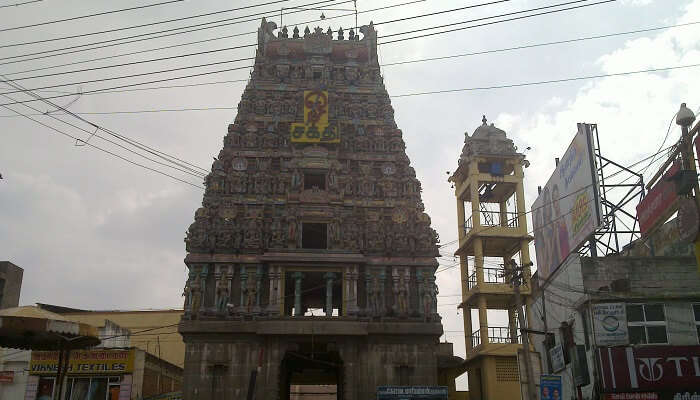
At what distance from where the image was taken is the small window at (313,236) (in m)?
41.2

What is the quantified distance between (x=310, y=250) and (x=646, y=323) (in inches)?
722

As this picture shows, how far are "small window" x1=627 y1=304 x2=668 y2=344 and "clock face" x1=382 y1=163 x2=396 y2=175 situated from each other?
1778cm

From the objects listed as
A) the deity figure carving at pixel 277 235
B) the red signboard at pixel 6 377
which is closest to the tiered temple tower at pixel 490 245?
the deity figure carving at pixel 277 235

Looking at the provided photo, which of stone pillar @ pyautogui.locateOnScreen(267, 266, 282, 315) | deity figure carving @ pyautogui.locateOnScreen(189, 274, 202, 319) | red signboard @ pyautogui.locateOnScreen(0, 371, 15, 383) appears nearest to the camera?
deity figure carving @ pyautogui.locateOnScreen(189, 274, 202, 319)

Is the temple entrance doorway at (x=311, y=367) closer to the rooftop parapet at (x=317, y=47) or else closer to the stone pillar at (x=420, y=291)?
the stone pillar at (x=420, y=291)

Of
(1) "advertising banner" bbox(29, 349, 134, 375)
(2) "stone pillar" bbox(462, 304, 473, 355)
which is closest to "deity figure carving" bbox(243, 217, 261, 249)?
(1) "advertising banner" bbox(29, 349, 134, 375)

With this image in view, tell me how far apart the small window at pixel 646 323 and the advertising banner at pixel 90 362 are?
28440 millimetres

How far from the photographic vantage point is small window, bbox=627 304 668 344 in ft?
92.1

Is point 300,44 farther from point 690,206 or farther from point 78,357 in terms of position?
point 690,206

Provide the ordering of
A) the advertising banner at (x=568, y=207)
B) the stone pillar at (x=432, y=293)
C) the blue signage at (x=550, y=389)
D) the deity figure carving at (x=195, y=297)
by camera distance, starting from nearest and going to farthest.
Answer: the blue signage at (x=550, y=389)
the advertising banner at (x=568, y=207)
the deity figure carving at (x=195, y=297)
the stone pillar at (x=432, y=293)

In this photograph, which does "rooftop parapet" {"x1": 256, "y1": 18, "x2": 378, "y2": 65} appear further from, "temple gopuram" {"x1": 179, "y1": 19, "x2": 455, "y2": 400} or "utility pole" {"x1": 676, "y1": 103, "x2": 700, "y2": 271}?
"utility pole" {"x1": 676, "y1": 103, "x2": 700, "y2": 271}

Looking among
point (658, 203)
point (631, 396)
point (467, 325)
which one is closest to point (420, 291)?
point (467, 325)

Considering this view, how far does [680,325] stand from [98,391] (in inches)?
1265

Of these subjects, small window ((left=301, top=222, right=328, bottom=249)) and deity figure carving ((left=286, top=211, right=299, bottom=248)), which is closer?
deity figure carving ((left=286, top=211, right=299, bottom=248))
